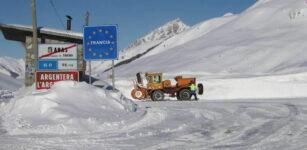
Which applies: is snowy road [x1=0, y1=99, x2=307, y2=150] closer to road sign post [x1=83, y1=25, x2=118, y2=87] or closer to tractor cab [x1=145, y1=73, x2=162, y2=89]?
road sign post [x1=83, y1=25, x2=118, y2=87]

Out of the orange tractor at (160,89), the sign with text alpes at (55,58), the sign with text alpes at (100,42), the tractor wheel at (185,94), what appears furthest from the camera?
the orange tractor at (160,89)

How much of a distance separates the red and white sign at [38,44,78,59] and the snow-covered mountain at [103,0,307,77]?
85.5 feet

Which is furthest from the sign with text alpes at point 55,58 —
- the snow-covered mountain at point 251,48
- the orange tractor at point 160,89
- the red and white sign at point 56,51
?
the snow-covered mountain at point 251,48

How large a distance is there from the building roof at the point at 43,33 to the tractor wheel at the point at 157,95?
5642 mm

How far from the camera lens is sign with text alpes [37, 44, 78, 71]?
15.7 metres

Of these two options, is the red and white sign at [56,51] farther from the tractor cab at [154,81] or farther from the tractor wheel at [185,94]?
the tractor wheel at [185,94]

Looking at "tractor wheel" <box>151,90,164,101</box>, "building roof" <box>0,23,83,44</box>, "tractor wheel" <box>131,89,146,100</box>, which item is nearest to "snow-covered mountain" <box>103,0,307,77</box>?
"tractor wheel" <box>151,90,164,101</box>

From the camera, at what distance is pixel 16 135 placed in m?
7.91

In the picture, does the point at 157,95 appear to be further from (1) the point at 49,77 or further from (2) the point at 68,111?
(2) the point at 68,111

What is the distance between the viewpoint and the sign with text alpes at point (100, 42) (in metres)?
14.0

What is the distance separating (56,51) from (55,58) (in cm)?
32

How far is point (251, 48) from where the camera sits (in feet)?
178

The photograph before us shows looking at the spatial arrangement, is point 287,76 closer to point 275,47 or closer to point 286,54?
point 286,54

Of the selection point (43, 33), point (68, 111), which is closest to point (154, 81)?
point (43, 33)
